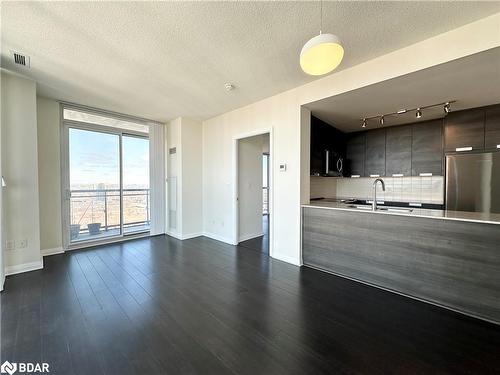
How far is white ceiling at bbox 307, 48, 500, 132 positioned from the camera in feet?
7.27

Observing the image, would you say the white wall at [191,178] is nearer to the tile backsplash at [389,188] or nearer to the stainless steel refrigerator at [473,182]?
the tile backsplash at [389,188]

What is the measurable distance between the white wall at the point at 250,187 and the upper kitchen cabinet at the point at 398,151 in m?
2.74

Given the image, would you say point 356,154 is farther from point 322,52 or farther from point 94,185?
point 94,185

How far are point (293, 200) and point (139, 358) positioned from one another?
2637 mm

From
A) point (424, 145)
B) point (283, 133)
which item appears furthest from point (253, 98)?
point (424, 145)

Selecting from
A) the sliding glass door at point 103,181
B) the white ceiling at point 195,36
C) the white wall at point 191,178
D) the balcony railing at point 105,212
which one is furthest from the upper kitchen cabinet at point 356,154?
the balcony railing at point 105,212

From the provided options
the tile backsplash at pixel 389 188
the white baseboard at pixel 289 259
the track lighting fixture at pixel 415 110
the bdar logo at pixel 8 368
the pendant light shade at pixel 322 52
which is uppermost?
the track lighting fixture at pixel 415 110

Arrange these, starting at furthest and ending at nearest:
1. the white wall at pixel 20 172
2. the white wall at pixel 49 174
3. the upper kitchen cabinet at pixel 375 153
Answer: the upper kitchen cabinet at pixel 375 153 < the white wall at pixel 49 174 < the white wall at pixel 20 172

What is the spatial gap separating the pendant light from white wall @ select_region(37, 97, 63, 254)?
4561 millimetres

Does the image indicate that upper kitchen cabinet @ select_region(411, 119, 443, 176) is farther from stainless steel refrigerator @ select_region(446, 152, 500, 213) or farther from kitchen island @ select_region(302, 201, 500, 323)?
kitchen island @ select_region(302, 201, 500, 323)

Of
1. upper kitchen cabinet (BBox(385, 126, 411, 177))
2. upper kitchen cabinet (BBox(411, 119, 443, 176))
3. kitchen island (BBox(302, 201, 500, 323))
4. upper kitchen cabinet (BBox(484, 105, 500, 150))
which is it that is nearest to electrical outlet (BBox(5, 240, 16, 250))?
kitchen island (BBox(302, 201, 500, 323))

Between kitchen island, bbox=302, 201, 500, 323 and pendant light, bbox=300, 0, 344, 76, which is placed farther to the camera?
kitchen island, bbox=302, 201, 500, 323

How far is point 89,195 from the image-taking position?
14.4 feet

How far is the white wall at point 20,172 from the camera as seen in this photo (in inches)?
116
